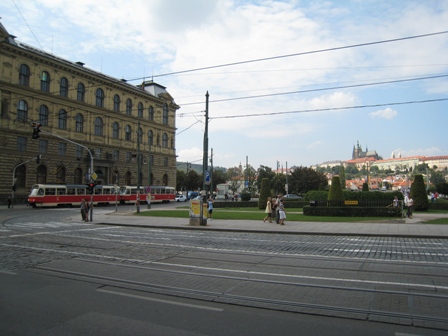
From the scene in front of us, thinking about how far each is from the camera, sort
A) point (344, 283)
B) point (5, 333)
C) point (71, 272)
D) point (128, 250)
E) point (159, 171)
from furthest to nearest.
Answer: point (159, 171)
point (128, 250)
point (71, 272)
point (344, 283)
point (5, 333)

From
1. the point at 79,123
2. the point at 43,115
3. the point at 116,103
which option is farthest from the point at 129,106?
the point at 43,115

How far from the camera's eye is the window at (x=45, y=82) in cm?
5317

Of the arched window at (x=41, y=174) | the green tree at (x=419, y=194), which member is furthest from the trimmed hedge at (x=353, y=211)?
the arched window at (x=41, y=174)

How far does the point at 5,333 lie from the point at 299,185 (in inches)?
2501

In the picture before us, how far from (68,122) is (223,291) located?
56934 millimetres

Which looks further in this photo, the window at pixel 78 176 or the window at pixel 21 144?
the window at pixel 78 176

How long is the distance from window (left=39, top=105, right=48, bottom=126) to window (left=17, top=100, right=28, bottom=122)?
7.30 feet

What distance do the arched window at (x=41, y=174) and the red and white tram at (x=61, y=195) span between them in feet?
25.0

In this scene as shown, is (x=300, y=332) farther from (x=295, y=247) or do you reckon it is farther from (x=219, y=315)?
(x=295, y=247)

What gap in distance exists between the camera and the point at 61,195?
1837 inches

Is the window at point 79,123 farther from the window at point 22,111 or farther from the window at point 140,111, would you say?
the window at point 140,111

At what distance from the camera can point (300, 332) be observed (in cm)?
491

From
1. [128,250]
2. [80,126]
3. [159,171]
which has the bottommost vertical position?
[128,250]

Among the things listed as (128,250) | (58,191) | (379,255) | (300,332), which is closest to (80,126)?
(58,191)
